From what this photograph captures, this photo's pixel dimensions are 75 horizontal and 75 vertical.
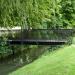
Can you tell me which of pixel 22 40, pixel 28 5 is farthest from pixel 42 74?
pixel 22 40

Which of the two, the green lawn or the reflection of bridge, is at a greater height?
the reflection of bridge

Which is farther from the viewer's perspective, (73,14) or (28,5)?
(73,14)

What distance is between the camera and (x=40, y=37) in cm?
2419

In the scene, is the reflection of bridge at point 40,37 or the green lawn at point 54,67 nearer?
the green lawn at point 54,67

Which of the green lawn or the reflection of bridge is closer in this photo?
the green lawn

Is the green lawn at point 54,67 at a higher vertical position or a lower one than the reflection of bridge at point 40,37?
lower

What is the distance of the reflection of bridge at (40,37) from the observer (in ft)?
78.1

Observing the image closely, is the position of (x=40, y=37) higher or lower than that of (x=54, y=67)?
higher

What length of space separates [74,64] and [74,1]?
20834 mm

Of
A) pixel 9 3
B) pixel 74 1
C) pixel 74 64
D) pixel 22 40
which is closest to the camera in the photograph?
pixel 9 3

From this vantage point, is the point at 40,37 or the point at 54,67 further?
the point at 40,37

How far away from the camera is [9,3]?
1344 centimetres

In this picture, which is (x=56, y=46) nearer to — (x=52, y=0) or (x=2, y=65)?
(x=2, y=65)

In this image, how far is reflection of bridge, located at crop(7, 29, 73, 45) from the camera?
2381 centimetres
